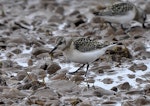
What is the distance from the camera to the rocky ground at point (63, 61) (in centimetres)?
958

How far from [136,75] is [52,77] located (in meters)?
1.70

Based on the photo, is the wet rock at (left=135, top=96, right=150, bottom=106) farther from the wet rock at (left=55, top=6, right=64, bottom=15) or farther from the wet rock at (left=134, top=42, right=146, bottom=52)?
the wet rock at (left=55, top=6, right=64, bottom=15)

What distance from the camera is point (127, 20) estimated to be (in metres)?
14.6

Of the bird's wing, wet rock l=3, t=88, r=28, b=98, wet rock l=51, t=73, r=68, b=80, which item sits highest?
the bird's wing

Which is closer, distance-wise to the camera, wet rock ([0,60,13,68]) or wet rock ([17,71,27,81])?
wet rock ([17,71,27,81])

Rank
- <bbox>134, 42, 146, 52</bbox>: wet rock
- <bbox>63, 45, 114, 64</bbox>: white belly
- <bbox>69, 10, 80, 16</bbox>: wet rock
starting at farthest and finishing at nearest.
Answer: <bbox>69, 10, 80, 16</bbox>: wet rock, <bbox>134, 42, 146, 52</bbox>: wet rock, <bbox>63, 45, 114, 64</bbox>: white belly

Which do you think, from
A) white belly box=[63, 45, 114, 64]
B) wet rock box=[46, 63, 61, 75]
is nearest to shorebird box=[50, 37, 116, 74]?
white belly box=[63, 45, 114, 64]

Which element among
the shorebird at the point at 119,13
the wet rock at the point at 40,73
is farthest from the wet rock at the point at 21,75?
the shorebird at the point at 119,13

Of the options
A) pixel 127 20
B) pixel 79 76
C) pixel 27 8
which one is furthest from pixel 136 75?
pixel 27 8

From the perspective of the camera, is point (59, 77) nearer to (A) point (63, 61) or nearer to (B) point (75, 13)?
(A) point (63, 61)

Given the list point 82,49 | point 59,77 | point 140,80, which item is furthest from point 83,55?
point 140,80

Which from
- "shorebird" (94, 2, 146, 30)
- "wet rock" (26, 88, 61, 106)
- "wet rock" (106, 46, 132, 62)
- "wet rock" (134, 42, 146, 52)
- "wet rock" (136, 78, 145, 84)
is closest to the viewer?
"wet rock" (26, 88, 61, 106)

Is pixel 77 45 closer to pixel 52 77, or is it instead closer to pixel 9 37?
pixel 52 77

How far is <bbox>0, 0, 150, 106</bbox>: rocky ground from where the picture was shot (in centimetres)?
958
